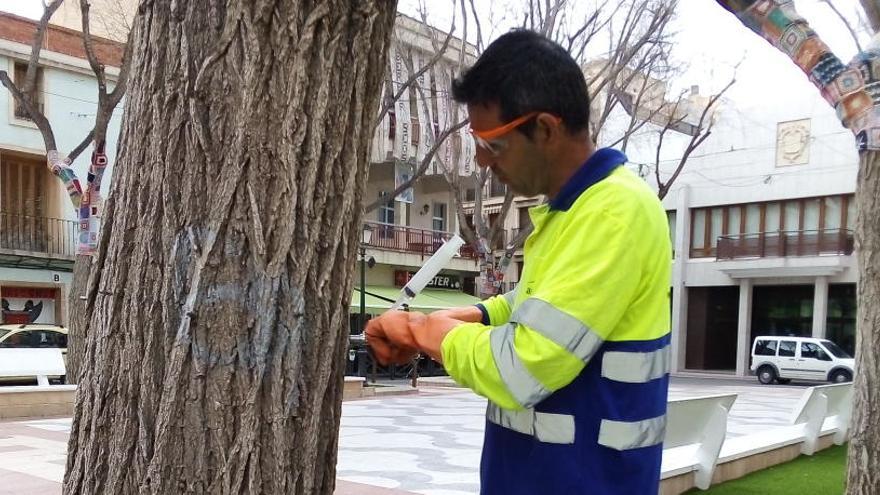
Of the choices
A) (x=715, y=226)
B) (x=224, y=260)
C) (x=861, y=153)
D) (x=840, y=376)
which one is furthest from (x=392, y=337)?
(x=715, y=226)

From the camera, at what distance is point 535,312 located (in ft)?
4.63

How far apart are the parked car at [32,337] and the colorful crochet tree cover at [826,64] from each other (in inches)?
537

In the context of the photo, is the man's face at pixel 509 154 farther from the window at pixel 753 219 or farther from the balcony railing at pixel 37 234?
the window at pixel 753 219

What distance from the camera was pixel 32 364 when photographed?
10883mm

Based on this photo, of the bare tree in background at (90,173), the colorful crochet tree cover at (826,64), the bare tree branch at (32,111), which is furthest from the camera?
the bare tree branch at (32,111)

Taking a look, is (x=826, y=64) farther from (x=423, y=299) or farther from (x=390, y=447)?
(x=423, y=299)

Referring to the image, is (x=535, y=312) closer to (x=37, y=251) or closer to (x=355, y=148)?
(x=355, y=148)

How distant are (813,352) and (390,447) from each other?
19.1 m

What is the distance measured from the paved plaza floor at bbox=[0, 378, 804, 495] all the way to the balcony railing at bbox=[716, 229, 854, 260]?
16.3 m

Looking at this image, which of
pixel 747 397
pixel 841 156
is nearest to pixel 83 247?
pixel 747 397

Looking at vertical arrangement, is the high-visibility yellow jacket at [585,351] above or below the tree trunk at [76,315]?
above

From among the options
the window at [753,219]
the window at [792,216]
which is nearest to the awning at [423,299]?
the window at [753,219]

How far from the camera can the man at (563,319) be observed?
141 centimetres

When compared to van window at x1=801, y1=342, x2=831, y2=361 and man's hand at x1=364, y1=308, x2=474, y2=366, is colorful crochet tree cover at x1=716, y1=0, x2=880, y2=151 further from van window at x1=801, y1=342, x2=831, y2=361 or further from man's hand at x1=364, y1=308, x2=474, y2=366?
van window at x1=801, y1=342, x2=831, y2=361
